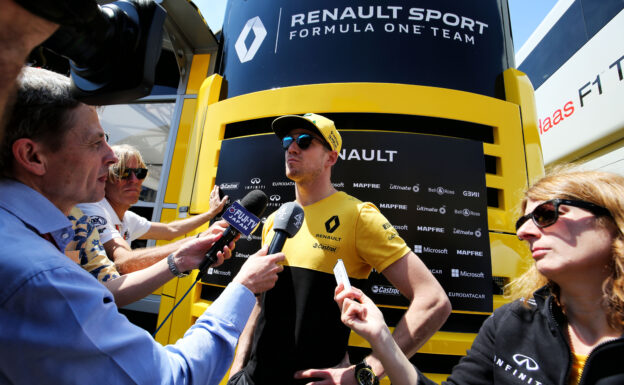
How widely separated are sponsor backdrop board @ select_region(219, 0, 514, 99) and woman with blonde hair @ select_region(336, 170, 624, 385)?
1709 millimetres

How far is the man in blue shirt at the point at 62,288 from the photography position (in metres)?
0.73

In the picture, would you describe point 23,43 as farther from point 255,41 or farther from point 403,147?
point 255,41

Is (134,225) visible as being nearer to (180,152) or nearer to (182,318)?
(182,318)

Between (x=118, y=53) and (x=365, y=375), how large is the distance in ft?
4.97

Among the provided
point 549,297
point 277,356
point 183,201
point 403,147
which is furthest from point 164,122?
point 549,297

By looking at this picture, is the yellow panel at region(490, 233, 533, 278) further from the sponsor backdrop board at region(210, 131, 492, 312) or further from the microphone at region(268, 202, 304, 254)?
the microphone at region(268, 202, 304, 254)

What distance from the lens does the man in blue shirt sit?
0.73m

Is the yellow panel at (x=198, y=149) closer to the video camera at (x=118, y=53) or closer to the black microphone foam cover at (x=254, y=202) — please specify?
the black microphone foam cover at (x=254, y=202)

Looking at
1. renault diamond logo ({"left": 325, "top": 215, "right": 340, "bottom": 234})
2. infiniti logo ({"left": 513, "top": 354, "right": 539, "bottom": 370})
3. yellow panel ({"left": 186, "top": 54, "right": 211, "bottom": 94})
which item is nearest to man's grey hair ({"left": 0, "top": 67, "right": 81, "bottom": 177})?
renault diamond logo ({"left": 325, "top": 215, "right": 340, "bottom": 234})

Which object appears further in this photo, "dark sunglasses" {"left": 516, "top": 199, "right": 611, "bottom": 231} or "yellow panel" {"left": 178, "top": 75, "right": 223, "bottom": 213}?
"yellow panel" {"left": 178, "top": 75, "right": 223, "bottom": 213}

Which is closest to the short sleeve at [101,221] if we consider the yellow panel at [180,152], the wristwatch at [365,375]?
the wristwatch at [365,375]

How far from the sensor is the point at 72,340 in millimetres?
752

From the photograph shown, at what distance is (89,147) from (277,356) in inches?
48.3

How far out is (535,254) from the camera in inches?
53.4
